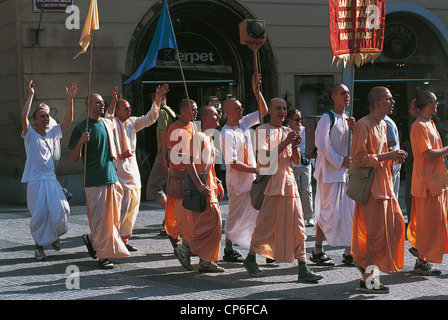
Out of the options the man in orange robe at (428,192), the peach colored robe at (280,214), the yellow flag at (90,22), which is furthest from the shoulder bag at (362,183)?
the yellow flag at (90,22)

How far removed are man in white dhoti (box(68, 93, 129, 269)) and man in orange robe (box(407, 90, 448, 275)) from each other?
3067 mm

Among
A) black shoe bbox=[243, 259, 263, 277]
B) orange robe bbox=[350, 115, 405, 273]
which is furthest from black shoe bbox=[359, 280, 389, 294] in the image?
black shoe bbox=[243, 259, 263, 277]

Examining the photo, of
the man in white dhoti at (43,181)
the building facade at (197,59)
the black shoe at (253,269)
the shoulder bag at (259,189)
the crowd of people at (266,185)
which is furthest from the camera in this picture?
the building facade at (197,59)

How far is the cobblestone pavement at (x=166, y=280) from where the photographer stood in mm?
7031

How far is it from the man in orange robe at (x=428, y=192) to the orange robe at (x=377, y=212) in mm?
685

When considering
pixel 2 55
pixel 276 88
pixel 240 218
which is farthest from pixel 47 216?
pixel 276 88

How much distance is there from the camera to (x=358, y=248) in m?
7.40

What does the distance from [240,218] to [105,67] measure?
7282 mm

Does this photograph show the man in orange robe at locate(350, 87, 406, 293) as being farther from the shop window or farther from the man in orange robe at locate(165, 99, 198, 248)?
the shop window

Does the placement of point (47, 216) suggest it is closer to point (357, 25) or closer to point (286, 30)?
point (357, 25)

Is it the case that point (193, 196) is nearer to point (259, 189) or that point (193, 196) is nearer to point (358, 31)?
point (259, 189)

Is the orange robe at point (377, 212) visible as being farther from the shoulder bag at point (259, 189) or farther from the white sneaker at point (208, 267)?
the white sneaker at point (208, 267)

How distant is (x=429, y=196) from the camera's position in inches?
315

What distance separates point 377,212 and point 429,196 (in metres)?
1.02
